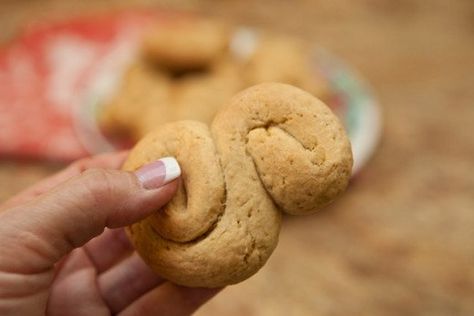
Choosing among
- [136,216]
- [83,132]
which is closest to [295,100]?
[136,216]

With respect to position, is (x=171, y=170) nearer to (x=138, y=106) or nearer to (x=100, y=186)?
(x=100, y=186)

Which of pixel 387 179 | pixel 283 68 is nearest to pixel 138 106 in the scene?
pixel 283 68

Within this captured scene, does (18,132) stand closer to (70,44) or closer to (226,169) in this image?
(70,44)

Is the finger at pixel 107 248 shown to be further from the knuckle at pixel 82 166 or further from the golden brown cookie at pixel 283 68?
the golden brown cookie at pixel 283 68

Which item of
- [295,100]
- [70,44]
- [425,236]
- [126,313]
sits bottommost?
[126,313]

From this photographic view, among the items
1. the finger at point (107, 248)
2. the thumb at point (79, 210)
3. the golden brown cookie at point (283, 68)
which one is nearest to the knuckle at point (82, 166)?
the finger at point (107, 248)

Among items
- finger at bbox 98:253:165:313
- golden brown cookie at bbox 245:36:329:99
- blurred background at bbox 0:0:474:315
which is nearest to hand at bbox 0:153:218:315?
finger at bbox 98:253:165:313
